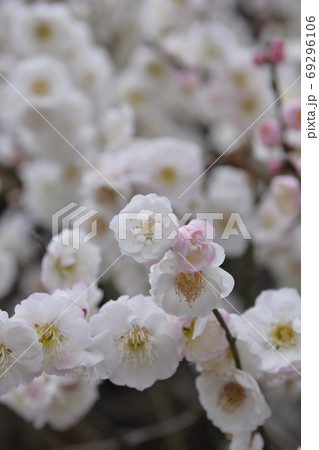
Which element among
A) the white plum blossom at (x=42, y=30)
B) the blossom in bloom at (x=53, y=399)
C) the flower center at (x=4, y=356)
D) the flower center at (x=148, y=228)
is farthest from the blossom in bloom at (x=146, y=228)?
the white plum blossom at (x=42, y=30)

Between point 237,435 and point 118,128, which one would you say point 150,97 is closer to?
point 118,128

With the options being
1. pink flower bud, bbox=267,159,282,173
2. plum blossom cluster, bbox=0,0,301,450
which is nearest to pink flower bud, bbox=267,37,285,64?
plum blossom cluster, bbox=0,0,301,450

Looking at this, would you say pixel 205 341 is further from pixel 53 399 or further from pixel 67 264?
pixel 53 399

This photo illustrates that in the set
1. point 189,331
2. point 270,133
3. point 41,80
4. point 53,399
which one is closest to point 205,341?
point 189,331

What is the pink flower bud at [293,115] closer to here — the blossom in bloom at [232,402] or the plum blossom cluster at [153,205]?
the plum blossom cluster at [153,205]

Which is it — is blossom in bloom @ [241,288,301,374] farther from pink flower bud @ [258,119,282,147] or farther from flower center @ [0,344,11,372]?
pink flower bud @ [258,119,282,147]

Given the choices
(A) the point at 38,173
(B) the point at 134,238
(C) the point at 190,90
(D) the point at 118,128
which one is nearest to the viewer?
(B) the point at 134,238

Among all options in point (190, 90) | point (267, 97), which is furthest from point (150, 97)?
point (267, 97)
